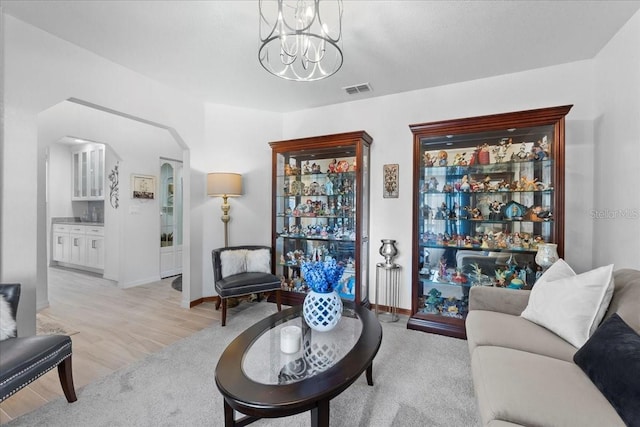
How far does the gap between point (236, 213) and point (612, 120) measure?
158 inches

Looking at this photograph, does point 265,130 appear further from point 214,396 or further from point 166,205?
point 214,396

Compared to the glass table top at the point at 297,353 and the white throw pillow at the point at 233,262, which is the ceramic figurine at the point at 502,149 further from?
the white throw pillow at the point at 233,262

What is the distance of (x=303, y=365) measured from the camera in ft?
4.76

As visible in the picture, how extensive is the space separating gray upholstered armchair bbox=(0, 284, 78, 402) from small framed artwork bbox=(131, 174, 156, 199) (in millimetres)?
3030

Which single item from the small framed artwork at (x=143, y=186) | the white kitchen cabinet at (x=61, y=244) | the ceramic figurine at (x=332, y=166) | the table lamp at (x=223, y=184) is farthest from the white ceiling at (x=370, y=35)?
the white kitchen cabinet at (x=61, y=244)

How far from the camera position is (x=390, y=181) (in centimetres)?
346

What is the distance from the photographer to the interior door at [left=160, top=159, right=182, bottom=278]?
5043 mm

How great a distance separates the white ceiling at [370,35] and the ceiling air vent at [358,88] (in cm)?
10

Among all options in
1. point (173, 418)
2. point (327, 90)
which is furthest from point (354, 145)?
point (173, 418)

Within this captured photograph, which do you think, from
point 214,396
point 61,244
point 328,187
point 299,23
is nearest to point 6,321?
point 214,396

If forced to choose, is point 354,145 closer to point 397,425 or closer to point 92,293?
point 397,425

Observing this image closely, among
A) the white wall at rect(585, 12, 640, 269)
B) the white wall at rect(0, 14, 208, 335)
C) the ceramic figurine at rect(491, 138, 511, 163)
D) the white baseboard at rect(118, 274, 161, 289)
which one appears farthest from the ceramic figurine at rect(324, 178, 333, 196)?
the white baseboard at rect(118, 274, 161, 289)

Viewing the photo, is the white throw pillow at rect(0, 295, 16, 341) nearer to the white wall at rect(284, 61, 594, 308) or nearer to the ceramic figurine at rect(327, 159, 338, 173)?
the ceramic figurine at rect(327, 159, 338, 173)

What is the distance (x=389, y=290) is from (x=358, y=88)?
7.97ft
